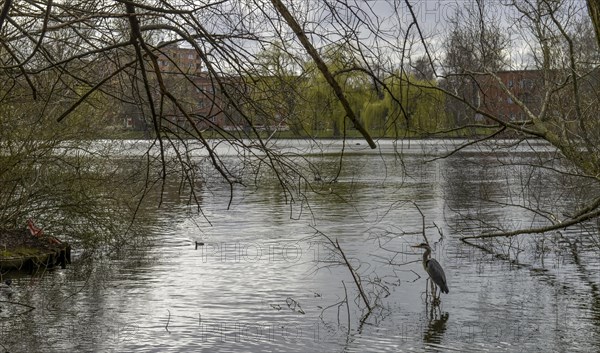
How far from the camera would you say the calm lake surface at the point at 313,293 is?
35.8 feet

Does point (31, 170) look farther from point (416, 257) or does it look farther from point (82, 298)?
point (416, 257)

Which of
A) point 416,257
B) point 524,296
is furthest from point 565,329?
point 416,257

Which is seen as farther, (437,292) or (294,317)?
(437,292)

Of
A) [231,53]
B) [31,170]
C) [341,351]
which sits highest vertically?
[231,53]

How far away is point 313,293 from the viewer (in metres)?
13.8

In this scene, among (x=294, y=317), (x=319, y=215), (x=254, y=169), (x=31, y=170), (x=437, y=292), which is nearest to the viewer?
(x=254, y=169)

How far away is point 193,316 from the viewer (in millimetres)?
12398

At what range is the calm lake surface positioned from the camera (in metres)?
10.9

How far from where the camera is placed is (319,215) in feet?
78.1

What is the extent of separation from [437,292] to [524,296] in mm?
1285

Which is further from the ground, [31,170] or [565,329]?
Answer: [31,170]

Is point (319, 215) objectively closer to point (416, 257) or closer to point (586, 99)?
point (416, 257)

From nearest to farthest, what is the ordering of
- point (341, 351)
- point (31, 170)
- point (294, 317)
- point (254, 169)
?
1. point (254, 169)
2. point (341, 351)
3. point (294, 317)
4. point (31, 170)

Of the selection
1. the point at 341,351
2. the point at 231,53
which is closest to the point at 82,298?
the point at 341,351
